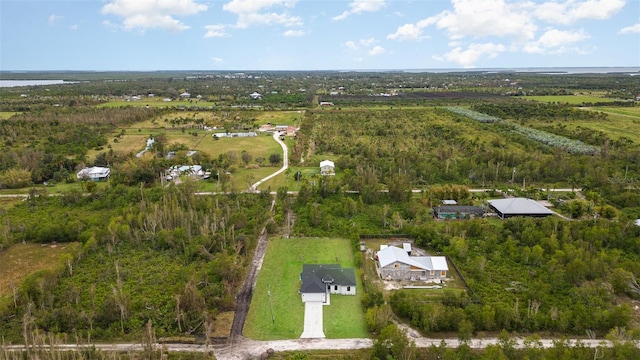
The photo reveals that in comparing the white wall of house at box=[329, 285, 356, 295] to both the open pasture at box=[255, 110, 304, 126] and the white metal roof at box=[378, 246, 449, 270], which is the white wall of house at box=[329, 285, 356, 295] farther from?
the open pasture at box=[255, 110, 304, 126]

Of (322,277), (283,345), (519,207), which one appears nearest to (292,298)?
(322,277)

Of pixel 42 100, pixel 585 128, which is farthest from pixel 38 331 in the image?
pixel 42 100

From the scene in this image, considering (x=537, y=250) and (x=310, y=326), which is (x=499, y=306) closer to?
(x=537, y=250)

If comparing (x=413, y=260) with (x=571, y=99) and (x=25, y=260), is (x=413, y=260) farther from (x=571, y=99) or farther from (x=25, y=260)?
(x=571, y=99)

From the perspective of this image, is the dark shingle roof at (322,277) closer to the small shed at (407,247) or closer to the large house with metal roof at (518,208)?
the small shed at (407,247)

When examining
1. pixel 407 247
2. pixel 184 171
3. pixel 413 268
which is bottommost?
pixel 413 268

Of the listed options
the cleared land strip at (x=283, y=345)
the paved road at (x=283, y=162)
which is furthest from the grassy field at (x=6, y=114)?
the cleared land strip at (x=283, y=345)
